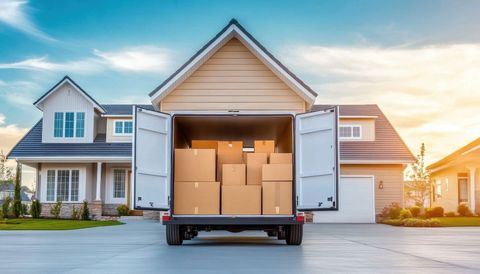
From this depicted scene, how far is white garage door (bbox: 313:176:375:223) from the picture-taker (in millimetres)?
29078

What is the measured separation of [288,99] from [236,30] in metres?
2.60

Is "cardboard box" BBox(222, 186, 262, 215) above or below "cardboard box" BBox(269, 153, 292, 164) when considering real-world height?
below

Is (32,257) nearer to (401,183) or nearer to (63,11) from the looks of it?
(63,11)

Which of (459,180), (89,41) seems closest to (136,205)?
(89,41)

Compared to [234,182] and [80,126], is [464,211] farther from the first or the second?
[234,182]

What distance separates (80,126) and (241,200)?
21089 millimetres

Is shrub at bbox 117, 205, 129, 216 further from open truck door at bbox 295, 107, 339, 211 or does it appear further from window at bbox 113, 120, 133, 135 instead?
open truck door at bbox 295, 107, 339, 211

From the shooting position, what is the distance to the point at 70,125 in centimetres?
3228

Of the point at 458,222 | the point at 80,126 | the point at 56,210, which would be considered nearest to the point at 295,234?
the point at 458,222

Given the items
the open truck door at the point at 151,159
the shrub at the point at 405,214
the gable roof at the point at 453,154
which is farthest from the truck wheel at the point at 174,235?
the gable roof at the point at 453,154

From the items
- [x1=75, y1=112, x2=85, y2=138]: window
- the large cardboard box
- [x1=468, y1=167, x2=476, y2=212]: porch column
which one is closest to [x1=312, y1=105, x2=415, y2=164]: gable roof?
[x1=468, y1=167, x2=476, y2=212]: porch column

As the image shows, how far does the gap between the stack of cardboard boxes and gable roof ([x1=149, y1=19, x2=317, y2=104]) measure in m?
7.42

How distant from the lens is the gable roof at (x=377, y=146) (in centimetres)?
2956

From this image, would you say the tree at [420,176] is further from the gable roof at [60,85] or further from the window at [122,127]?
the gable roof at [60,85]
